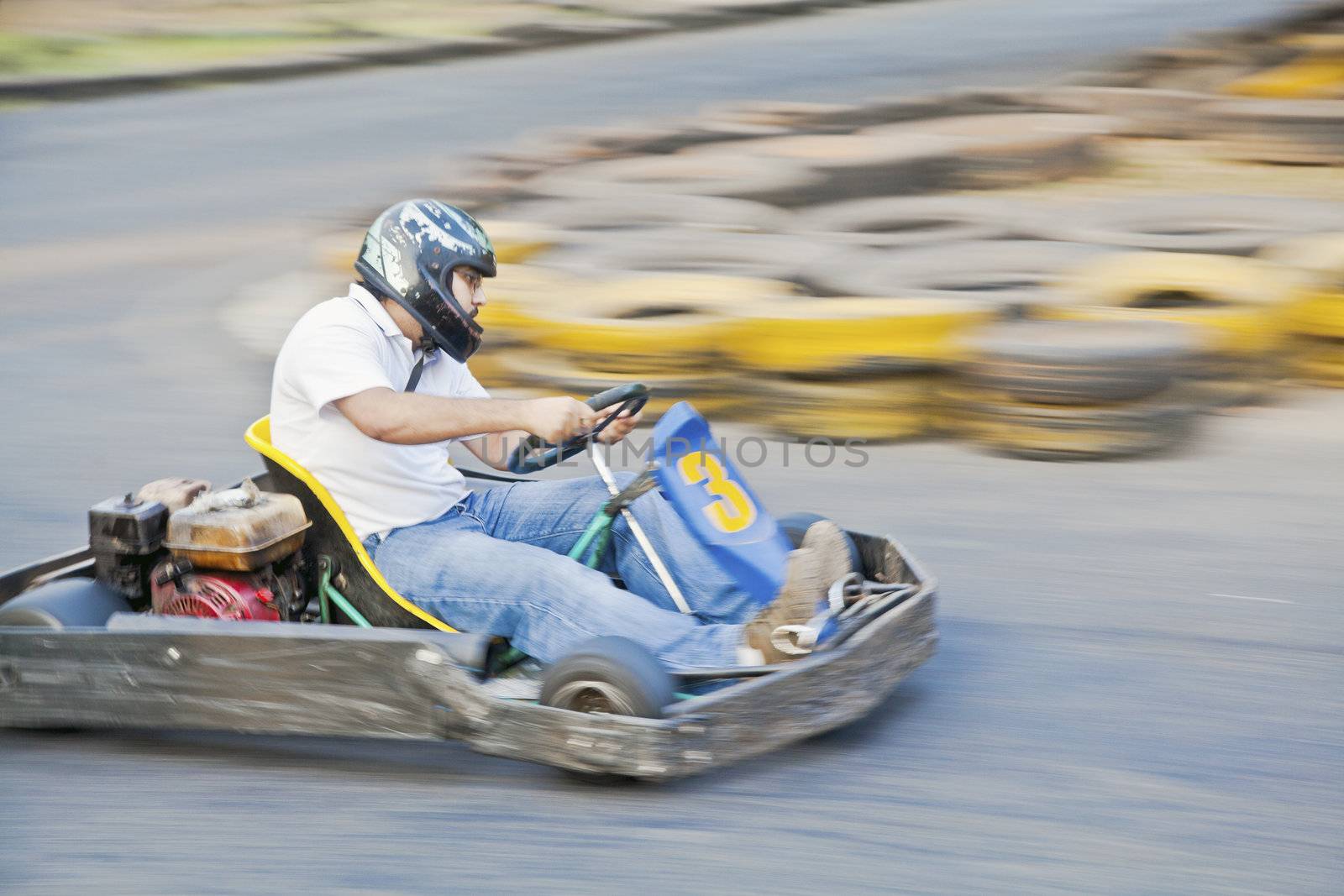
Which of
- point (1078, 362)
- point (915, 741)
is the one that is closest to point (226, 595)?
point (915, 741)

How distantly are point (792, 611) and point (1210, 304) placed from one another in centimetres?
324

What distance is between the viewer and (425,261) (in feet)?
10.7

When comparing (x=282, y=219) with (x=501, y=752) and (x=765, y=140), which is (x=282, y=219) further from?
(x=501, y=752)

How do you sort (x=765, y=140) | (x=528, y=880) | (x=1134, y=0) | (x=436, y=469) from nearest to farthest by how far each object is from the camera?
(x=528, y=880)
(x=436, y=469)
(x=765, y=140)
(x=1134, y=0)

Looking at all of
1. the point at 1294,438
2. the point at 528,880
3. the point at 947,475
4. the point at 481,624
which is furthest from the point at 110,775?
the point at 1294,438

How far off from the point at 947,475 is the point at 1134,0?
15.4 metres

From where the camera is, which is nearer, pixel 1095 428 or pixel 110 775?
pixel 110 775

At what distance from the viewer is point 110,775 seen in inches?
123

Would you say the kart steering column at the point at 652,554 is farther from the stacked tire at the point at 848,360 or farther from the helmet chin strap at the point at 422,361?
the stacked tire at the point at 848,360

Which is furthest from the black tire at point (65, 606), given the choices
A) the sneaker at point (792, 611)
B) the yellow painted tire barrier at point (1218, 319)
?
the yellow painted tire barrier at point (1218, 319)

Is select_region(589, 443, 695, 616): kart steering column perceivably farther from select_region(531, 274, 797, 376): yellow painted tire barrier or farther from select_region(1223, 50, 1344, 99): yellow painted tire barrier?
select_region(1223, 50, 1344, 99): yellow painted tire barrier

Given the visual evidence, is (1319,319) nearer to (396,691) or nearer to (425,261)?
(425,261)

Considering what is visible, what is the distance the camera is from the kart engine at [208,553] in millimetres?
3189

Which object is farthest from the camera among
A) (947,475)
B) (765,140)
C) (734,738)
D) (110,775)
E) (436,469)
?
(765,140)
